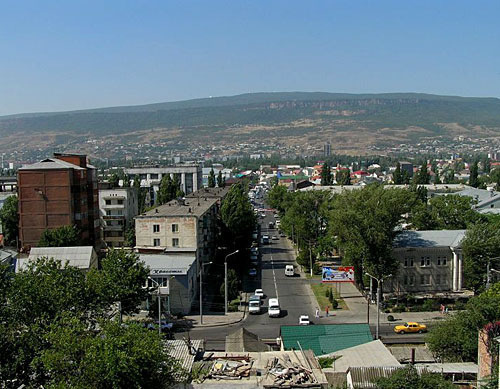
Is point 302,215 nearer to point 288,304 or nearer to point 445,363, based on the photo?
point 288,304

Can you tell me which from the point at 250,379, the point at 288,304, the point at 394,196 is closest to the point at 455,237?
the point at 394,196

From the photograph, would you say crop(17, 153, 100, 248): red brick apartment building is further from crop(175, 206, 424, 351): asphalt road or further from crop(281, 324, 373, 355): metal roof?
crop(281, 324, 373, 355): metal roof

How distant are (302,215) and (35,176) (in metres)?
23.6

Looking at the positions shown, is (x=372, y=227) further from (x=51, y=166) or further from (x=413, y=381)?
(x=51, y=166)

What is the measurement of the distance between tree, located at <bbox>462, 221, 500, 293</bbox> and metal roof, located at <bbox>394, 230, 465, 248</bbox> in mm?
1343

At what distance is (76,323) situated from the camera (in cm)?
2017

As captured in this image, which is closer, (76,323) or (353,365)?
(76,323)

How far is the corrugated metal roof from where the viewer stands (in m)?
21.5

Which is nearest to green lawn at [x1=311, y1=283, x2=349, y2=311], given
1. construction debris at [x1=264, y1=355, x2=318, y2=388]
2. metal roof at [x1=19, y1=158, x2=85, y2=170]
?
construction debris at [x1=264, y1=355, x2=318, y2=388]

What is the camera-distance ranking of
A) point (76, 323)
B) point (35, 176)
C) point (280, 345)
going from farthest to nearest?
point (35, 176)
point (280, 345)
point (76, 323)

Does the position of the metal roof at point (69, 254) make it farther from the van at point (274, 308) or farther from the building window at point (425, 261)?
the building window at point (425, 261)

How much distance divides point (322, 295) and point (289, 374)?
2335 centimetres

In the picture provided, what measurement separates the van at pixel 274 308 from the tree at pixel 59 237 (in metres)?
15.4

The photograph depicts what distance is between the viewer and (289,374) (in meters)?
20.4
